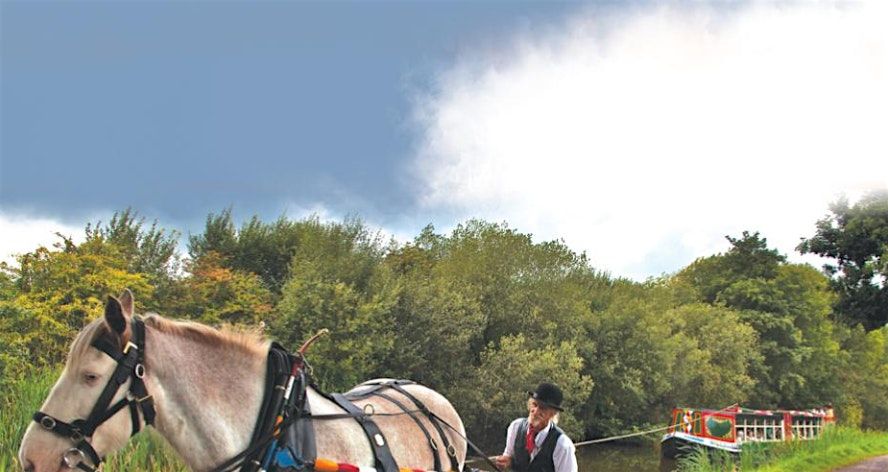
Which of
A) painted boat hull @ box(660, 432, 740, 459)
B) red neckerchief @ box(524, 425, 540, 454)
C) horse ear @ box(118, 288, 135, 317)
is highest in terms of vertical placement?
horse ear @ box(118, 288, 135, 317)

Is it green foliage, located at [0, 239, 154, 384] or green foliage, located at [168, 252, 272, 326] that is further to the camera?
green foliage, located at [168, 252, 272, 326]

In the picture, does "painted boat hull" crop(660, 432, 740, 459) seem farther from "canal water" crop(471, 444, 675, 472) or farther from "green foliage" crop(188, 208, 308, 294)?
"green foliage" crop(188, 208, 308, 294)

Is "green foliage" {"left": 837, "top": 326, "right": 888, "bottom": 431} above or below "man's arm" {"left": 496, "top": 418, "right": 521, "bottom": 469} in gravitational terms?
above

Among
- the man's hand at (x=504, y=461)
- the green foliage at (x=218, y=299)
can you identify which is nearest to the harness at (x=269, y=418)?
the man's hand at (x=504, y=461)

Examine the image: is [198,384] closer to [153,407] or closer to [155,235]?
[153,407]

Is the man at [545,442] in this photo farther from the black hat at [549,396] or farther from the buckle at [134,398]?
the buckle at [134,398]

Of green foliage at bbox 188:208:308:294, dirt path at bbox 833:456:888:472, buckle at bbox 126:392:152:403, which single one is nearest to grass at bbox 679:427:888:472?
dirt path at bbox 833:456:888:472

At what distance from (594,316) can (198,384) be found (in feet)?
105

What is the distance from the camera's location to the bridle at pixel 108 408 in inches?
112

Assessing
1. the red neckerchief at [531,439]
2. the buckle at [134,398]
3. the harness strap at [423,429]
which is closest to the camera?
the buckle at [134,398]

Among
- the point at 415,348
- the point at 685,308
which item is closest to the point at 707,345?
the point at 685,308

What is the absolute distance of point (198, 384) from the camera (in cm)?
317

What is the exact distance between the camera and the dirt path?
14.4 m

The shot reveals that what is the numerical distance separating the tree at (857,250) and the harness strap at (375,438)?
19.3 m
